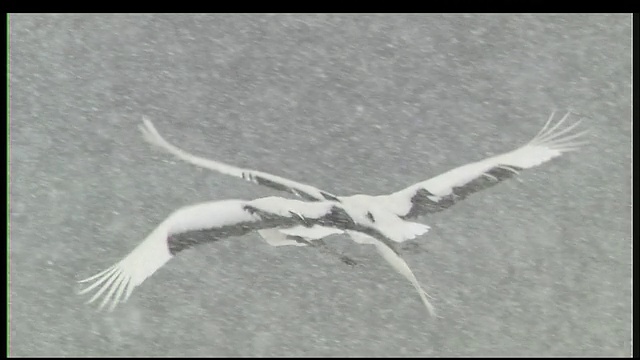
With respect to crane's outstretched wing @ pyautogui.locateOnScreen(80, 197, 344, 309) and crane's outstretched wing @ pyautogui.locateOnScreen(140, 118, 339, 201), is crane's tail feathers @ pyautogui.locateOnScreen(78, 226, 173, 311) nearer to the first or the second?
crane's outstretched wing @ pyautogui.locateOnScreen(80, 197, 344, 309)

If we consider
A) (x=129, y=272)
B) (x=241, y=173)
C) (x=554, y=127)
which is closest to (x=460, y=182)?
(x=554, y=127)

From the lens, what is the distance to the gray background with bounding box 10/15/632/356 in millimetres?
625

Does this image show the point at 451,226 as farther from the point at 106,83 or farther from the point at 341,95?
the point at 106,83

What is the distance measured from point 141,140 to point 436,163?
443mm

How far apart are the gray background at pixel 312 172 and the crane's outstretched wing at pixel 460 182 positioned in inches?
0.6

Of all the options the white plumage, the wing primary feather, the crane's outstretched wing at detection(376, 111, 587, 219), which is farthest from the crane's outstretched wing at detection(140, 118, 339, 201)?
the wing primary feather

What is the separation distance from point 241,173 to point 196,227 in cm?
10

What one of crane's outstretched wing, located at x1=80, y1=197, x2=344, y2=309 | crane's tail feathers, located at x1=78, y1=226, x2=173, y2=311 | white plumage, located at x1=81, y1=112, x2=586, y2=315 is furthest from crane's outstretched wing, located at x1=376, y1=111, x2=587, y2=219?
crane's tail feathers, located at x1=78, y1=226, x2=173, y2=311

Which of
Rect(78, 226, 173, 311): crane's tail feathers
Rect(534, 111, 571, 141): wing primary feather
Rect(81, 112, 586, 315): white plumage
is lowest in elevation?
Rect(78, 226, 173, 311): crane's tail feathers

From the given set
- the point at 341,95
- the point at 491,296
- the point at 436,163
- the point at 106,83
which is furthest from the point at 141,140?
the point at 491,296

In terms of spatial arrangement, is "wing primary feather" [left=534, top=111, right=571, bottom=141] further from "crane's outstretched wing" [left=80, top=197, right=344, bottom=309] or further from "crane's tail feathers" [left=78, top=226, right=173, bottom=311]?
"crane's tail feathers" [left=78, top=226, right=173, bottom=311]

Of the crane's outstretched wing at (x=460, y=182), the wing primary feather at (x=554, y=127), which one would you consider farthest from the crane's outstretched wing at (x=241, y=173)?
the wing primary feather at (x=554, y=127)

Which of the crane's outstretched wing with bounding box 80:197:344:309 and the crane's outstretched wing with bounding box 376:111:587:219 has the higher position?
the crane's outstretched wing with bounding box 376:111:587:219

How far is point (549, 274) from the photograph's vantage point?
0.63 m
